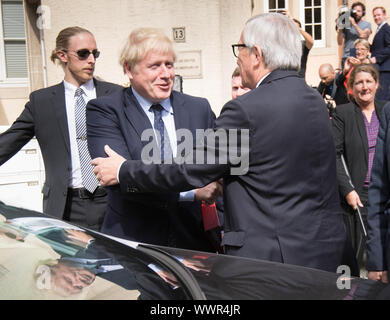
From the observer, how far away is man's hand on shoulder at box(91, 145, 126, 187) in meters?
2.33

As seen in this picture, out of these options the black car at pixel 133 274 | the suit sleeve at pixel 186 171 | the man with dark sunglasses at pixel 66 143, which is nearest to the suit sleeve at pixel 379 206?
the black car at pixel 133 274

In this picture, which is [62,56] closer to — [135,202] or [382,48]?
[135,202]

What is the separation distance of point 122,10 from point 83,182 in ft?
19.6

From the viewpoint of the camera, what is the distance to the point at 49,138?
3.45m

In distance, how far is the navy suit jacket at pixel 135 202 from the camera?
2504 millimetres

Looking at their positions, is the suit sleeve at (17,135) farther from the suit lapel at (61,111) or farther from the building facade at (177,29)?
the building facade at (177,29)

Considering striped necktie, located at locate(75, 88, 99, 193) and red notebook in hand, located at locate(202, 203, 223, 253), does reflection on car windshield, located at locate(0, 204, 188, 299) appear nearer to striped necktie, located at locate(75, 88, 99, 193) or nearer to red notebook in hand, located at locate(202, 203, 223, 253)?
red notebook in hand, located at locate(202, 203, 223, 253)

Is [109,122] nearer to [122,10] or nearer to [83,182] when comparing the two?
[83,182]

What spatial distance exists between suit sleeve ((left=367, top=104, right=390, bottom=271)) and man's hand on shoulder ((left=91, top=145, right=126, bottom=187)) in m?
1.20

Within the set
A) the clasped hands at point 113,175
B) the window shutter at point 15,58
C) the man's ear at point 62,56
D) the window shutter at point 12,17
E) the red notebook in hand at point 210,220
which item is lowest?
the red notebook in hand at point 210,220

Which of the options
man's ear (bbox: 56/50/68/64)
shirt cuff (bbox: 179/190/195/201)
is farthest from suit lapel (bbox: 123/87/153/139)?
man's ear (bbox: 56/50/68/64)

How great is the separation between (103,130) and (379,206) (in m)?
1.36

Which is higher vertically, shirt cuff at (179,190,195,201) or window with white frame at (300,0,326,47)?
window with white frame at (300,0,326,47)

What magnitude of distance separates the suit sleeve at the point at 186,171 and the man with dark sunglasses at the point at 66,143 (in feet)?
3.74
